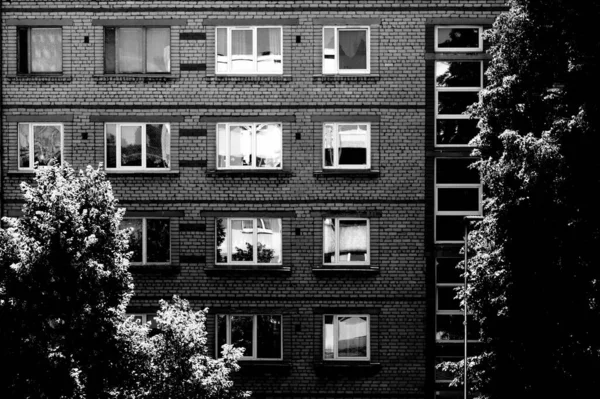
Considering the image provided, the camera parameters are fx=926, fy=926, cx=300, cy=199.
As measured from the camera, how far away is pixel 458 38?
2519 centimetres

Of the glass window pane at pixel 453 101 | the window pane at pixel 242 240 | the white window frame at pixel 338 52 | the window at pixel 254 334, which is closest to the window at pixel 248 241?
the window pane at pixel 242 240

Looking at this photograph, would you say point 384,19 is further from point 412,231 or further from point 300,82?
point 412,231

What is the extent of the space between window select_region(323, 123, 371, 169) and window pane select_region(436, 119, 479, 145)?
1964 millimetres

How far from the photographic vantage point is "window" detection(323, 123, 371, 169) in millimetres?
25203

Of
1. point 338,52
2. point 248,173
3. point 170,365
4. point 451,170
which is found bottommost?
point 170,365

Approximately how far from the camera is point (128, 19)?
82.4 ft

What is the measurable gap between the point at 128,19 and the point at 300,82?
497cm

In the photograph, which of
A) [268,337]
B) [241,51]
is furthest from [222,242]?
[241,51]

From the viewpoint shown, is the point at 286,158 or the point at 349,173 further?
the point at 286,158

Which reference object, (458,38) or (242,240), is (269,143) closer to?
(242,240)

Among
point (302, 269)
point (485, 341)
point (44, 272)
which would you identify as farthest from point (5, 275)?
point (485, 341)

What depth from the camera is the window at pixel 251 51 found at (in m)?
25.3

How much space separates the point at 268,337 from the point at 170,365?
537 centimetres

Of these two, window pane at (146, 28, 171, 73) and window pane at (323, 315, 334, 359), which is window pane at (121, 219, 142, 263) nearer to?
window pane at (146, 28, 171, 73)
